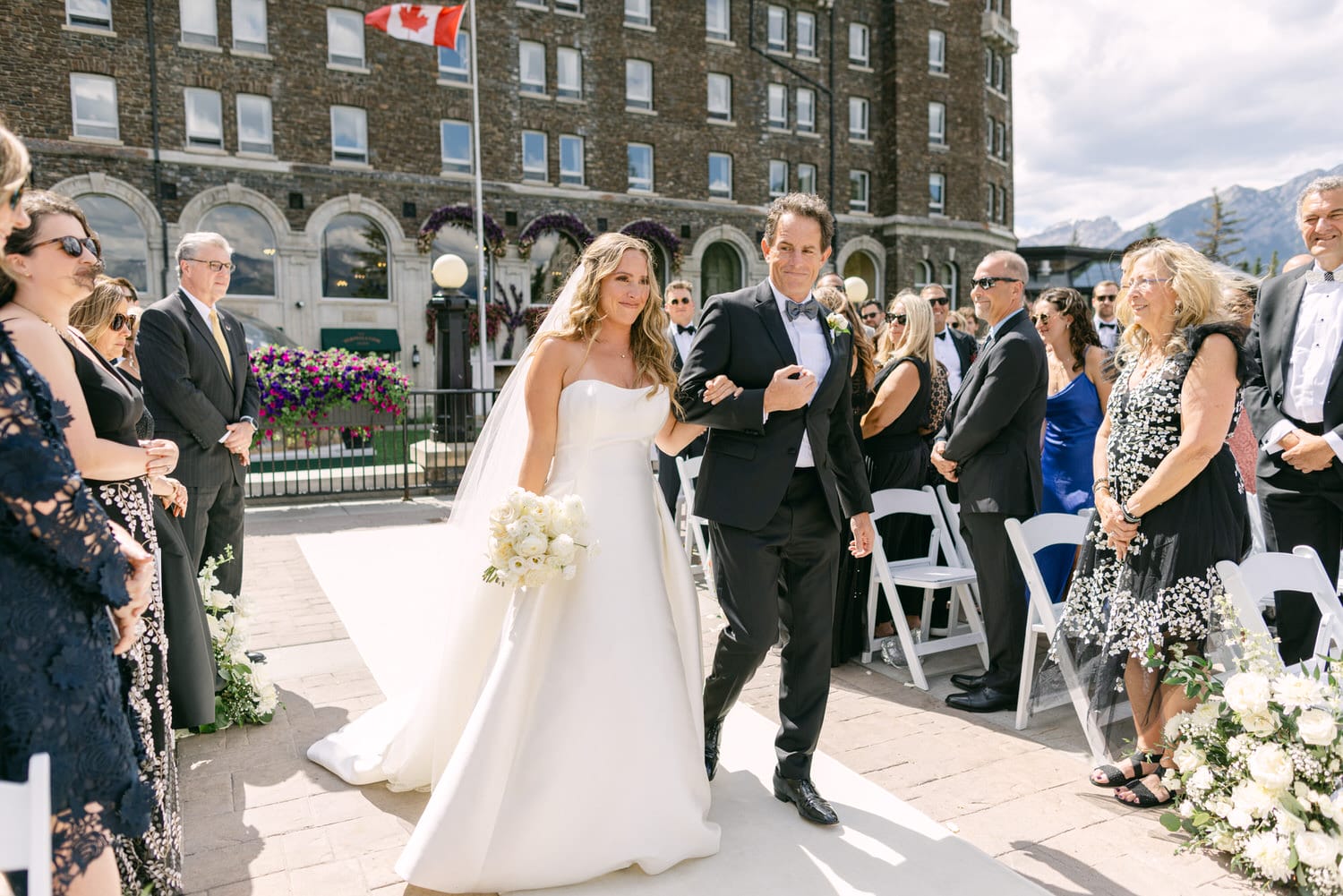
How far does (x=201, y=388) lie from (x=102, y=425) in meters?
2.05

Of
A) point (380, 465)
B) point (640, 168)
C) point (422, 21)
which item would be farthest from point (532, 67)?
point (380, 465)

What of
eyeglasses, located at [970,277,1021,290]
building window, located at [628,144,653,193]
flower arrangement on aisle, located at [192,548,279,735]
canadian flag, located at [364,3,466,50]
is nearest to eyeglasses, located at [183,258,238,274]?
flower arrangement on aisle, located at [192,548,279,735]

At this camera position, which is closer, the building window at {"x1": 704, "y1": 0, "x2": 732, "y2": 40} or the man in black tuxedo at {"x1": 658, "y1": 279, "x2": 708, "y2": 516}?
the man in black tuxedo at {"x1": 658, "y1": 279, "x2": 708, "y2": 516}

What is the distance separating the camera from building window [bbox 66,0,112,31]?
→ 22250 millimetres

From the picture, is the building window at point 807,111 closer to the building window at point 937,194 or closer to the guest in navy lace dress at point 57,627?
the building window at point 937,194

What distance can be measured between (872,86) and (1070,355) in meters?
33.3

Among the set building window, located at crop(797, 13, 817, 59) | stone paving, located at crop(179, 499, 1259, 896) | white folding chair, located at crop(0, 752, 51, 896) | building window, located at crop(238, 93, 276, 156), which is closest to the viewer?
white folding chair, located at crop(0, 752, 51, 896)

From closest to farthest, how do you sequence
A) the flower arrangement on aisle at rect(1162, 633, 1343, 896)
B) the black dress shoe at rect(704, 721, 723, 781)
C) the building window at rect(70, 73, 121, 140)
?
the flower arrangement on aisle at rect(1162, 633, 1343, 896), the black dress shoe at rect(704, 721, 723, 781), the building window at rect(70, 73, 121, 140)

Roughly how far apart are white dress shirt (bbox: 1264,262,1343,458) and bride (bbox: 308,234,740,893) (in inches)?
122

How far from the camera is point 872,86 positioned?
115 ft

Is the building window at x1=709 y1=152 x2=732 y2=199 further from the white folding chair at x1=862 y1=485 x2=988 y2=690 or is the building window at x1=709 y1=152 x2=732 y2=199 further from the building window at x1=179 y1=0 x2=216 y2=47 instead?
the white folding chair at x1=862 y1=485 x2=988 y2=690

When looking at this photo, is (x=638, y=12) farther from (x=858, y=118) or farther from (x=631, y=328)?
(x=631, y=328)

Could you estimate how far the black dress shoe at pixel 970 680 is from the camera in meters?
4.66

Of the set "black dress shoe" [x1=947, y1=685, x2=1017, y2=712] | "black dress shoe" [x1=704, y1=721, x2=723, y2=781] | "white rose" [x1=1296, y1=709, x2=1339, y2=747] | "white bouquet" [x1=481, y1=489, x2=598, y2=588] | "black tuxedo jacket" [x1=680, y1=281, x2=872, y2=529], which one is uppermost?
"black tuxedo jacket" [x1=680, y1=281, x2=872, y2=529]
